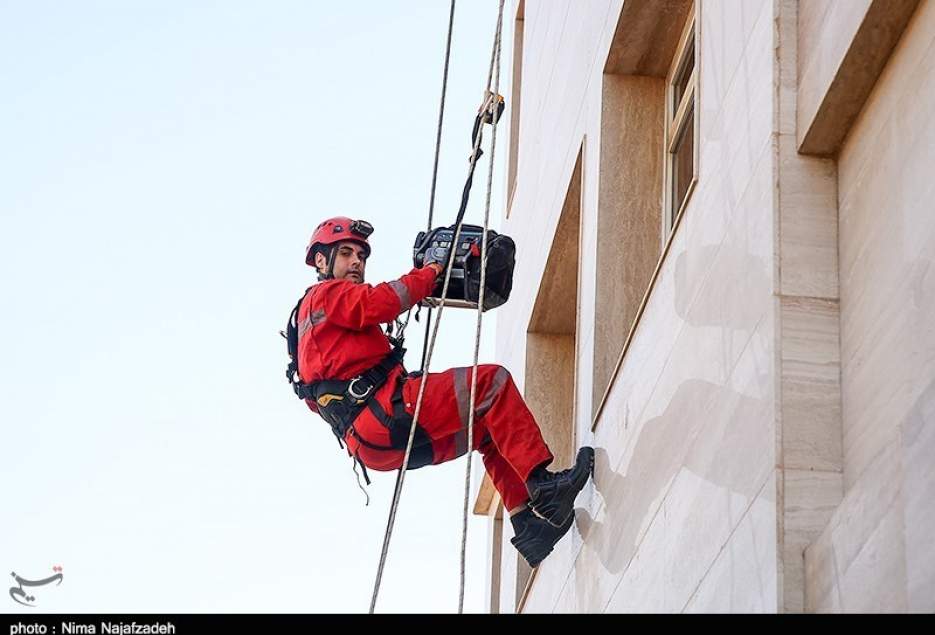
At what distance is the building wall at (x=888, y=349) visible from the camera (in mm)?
5789

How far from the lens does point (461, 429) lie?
36.5 ft

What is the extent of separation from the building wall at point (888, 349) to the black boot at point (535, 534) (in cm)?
406

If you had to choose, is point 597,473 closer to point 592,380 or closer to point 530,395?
point 592,380

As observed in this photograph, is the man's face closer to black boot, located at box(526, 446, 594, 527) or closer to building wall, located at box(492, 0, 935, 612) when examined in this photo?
black boot, located at box(526, 446, 594, 527)

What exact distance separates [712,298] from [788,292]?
904mm

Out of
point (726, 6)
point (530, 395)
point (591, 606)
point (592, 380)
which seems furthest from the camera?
point (530, 395)

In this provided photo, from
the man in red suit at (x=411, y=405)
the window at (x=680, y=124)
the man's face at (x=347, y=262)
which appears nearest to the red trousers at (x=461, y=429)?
the man in red suit at (x=411, y=405)

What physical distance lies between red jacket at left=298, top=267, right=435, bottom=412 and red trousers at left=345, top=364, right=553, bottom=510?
0.26 m

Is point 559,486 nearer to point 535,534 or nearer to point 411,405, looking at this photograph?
point 535,534

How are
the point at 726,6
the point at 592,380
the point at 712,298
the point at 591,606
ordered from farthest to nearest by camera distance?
the point at 592,380 → the point at 591,606 → the point at 726,6 → the point at 712,298

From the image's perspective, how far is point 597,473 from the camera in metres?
10.5
